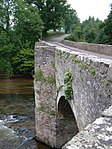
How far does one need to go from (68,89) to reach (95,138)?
704 centimetres

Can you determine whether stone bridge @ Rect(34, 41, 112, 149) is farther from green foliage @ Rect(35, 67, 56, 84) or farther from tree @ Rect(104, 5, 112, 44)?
tree @ Rect(104, 5, 112, 44)

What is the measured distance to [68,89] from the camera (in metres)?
9.66

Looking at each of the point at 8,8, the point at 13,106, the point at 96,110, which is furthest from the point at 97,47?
the point at 8,8

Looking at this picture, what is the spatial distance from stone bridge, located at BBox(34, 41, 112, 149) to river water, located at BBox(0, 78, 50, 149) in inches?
35.3

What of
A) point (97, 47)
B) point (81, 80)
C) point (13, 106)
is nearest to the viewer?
point (81, 80)

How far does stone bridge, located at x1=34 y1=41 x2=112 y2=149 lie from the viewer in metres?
6.51

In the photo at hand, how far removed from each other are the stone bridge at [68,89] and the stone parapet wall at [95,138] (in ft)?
8.74

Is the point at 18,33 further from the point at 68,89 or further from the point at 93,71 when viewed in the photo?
the point at 93,71

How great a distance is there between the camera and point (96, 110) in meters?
6.73

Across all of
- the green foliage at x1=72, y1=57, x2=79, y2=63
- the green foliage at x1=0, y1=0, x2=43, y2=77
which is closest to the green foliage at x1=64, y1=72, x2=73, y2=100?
the green foliage at x1=72, y1=57, x2=79, y2=63

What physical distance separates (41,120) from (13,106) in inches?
246

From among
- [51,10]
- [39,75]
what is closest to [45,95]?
[39,75]

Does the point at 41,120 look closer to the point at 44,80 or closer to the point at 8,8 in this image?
the point at 44,80

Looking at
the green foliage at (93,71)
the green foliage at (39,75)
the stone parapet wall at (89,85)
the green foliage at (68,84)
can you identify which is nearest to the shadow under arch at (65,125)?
the green foliage at (39,75)
